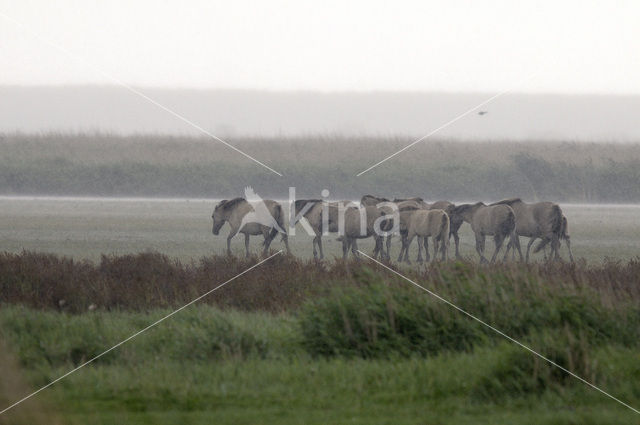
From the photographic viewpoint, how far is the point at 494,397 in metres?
9.63

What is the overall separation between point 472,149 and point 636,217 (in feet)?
68.2

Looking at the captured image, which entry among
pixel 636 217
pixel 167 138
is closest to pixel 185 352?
pixel 636 217

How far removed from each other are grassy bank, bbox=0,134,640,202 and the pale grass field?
2.20 metres

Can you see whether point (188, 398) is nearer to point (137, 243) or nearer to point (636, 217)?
point (137, 243)

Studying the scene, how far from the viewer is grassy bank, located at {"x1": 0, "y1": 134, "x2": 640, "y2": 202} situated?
230 feet

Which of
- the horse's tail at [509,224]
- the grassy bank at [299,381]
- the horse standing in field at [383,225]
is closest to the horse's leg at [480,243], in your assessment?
the horse's tail at [509,224]

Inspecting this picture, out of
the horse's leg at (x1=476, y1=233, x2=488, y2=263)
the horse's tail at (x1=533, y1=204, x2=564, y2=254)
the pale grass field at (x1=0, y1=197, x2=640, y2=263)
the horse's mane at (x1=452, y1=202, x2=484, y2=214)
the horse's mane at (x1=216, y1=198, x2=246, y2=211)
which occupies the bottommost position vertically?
the pale grass field at (x1=0, y1=197, x2=640, y2=263)

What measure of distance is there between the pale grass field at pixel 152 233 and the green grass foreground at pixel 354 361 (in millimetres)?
12567

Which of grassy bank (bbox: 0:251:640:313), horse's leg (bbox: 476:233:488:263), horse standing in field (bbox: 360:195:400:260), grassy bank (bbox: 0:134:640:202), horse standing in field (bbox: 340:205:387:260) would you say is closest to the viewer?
grassy bank (bbox: 0:251:640:313)

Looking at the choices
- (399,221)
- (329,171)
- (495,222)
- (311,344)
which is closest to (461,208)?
(495,222)

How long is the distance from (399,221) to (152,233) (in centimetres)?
1535

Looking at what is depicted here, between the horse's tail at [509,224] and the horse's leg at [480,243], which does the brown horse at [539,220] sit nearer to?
the horse's tail at [509,224]

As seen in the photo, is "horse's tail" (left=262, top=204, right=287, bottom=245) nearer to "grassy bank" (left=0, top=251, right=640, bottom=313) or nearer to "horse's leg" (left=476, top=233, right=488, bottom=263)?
"horse's leg" (left=476, top=233, right=488, bottom=263)

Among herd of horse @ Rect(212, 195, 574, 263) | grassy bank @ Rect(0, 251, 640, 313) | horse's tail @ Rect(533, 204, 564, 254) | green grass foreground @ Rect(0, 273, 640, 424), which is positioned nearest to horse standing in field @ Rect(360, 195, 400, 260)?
herd of horse @ Rect(212, 195, 574, 263)
